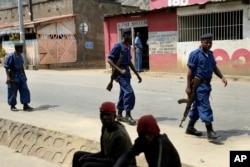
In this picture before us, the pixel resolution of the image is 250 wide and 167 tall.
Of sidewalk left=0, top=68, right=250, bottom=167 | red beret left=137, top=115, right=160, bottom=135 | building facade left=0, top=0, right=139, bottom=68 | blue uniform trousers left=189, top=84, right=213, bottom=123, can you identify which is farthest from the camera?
building facade left=0, top=0, right=139, bottom=68

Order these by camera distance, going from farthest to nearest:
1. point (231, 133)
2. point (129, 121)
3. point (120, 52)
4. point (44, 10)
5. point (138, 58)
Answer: point (44, 10) < point (138, 58) < point (129, 121) < point (120, 52) < point (231, 133)

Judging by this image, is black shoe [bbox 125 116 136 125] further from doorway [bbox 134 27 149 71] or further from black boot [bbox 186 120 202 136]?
doorway [bbox 134 27 149 71]

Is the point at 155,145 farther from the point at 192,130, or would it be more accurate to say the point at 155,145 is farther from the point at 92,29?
the point at 92,29

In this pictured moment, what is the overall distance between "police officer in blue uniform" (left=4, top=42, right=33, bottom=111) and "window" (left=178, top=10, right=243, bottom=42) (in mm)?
9142

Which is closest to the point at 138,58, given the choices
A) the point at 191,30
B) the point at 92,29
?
the point at 191,30

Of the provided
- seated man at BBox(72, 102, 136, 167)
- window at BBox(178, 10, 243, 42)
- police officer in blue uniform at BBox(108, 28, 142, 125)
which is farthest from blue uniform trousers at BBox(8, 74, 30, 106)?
window at BBox(178, 10, 243, 42)

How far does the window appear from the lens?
583 inches

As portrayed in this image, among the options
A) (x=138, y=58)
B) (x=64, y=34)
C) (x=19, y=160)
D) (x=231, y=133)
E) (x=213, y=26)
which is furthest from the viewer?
(x=64, y=34)

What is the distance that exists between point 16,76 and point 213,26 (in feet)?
30.8

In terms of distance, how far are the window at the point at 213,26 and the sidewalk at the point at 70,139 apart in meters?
8.94

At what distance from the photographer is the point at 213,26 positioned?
1553cm

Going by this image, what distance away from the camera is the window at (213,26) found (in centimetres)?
1481

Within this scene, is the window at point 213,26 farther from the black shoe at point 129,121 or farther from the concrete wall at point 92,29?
the concrete wall at point 92,29

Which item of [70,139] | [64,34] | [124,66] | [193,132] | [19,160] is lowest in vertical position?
[19,160]
